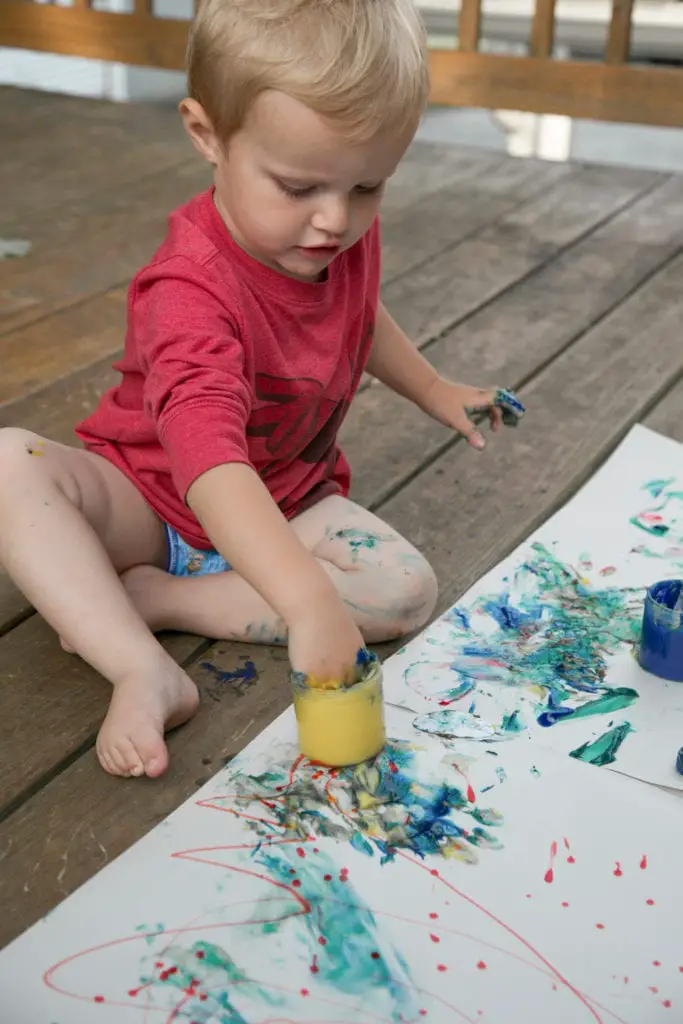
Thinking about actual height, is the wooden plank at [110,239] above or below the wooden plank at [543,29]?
below

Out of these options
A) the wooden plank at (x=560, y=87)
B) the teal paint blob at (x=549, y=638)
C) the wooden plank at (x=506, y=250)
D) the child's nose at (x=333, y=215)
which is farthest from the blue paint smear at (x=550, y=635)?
the wooden plank at (x=560, y=87)

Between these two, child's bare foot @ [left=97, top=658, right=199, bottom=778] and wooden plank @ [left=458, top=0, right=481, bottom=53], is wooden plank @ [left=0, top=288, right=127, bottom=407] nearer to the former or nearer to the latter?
child's bare foot @ [left=97, top=658, right=199, bottom=778]

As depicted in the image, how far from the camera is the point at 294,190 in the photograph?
90 cm

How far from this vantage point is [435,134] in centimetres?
374

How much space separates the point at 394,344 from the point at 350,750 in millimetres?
491

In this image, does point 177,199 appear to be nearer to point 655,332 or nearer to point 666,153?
point 655,332

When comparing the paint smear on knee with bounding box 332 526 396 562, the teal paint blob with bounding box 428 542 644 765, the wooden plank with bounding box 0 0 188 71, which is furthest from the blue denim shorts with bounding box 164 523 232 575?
the wooden plank with bounding box 0 0 188 71

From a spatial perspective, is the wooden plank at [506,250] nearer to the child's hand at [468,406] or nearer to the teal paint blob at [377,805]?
the child's hand at [468,406]

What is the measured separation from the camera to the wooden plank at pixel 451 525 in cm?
83

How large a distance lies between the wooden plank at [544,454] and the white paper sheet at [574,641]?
47 mm

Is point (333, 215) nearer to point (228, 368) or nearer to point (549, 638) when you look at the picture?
point (228, 368)

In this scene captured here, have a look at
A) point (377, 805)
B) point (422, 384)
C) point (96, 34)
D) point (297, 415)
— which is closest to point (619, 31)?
point (96, 34)

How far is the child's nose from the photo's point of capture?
0.90m

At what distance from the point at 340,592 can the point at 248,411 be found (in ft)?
0.60
